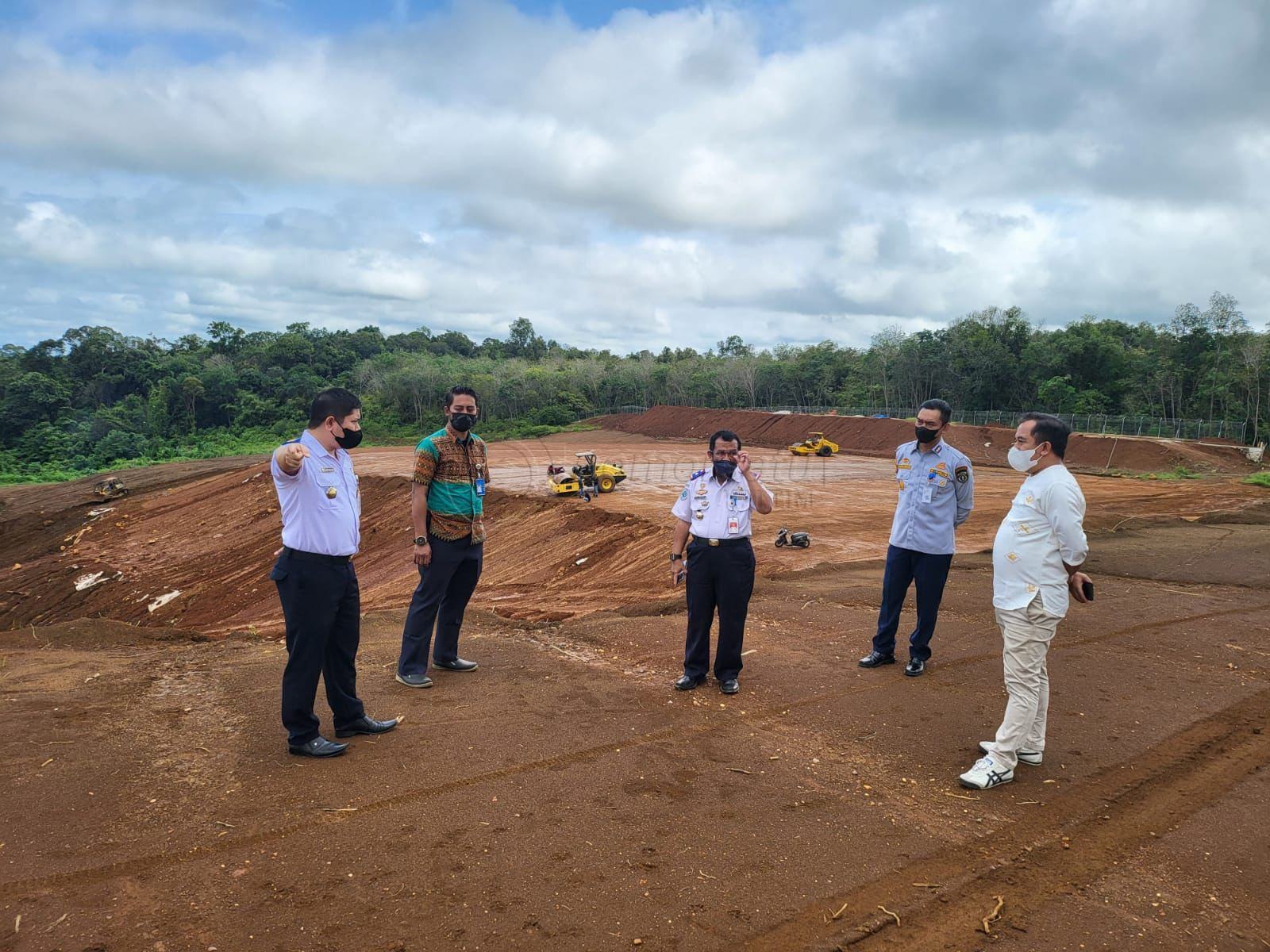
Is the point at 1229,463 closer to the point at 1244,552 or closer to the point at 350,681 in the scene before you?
the point at 1244,552

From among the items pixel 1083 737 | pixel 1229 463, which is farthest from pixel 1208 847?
pixel 1229 463

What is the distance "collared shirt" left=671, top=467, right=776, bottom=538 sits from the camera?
15.9 ft

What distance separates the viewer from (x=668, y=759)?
3.96 m

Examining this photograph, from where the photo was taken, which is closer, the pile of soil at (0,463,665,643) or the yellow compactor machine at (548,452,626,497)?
the pile of soil at (0,463,665,643)

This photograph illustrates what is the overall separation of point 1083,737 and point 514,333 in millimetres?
111923

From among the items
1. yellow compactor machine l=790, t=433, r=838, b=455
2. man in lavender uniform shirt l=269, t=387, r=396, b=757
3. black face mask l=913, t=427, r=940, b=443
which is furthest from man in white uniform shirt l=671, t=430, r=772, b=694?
yellow compactor machine l=790, t=433, r=838, b=455

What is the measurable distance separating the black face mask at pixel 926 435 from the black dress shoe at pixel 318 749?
164 inches

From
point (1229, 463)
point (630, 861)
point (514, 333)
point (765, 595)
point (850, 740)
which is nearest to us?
point (630, 861)

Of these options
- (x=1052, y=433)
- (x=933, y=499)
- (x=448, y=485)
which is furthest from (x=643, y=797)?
(x=933, y=499)

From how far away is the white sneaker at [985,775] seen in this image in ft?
12.1

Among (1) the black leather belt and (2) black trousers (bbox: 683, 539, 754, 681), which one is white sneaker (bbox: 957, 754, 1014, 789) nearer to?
(2) black trousers (bbox: 683, 539, 754, 681)

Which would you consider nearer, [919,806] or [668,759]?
[919,806]

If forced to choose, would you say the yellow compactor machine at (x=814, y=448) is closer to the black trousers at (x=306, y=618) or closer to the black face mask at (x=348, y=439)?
the black face mask at (x=348, y=439)

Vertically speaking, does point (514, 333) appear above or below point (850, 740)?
above
